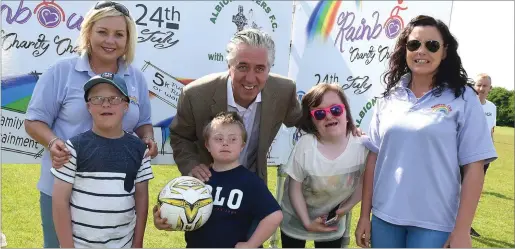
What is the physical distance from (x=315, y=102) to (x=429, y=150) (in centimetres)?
84

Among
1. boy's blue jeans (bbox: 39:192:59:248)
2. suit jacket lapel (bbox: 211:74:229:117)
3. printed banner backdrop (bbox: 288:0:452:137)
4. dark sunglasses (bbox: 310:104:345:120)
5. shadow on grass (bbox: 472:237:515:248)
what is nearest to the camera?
boy's blue jeans (bbox: 39:192:59:248)

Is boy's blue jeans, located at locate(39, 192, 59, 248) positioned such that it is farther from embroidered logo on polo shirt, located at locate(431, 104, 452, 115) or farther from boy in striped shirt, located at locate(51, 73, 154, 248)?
embroidered logo on polo shirt, located at locate(431, 104, 452, 115)

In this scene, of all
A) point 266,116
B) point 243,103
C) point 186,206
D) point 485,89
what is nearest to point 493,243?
point 485,89

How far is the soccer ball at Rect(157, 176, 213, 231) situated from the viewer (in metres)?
2.26

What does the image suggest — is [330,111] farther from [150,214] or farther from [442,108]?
[150,214]

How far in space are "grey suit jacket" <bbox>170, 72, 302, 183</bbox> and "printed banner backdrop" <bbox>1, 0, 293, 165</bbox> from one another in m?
1.47

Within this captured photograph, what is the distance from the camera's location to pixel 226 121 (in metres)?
2.46

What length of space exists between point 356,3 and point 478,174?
2804 mm

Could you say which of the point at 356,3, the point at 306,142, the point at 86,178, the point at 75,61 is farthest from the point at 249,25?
the point at 86,178

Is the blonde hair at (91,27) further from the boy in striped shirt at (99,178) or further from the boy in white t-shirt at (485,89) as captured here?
the boy in white t-shirt at (485,89)

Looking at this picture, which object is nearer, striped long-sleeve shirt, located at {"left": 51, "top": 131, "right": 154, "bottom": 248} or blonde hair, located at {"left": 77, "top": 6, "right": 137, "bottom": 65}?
striped long-sleeve shirt, located at {"left": 51, "top": 131, "right": 154, "bottom": 248}

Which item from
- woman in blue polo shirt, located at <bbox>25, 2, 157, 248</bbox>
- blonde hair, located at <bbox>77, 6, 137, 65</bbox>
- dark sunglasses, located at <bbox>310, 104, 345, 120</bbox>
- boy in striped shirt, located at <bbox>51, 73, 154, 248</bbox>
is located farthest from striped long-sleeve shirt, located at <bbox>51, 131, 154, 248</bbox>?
dark sunglasses, located at <bbox>310, 104, 345, 120</bbox>

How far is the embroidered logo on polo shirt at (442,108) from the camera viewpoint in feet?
7.37

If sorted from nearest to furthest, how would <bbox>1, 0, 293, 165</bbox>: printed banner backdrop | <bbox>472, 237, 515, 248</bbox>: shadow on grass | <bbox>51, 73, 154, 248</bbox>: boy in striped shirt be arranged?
<bbox>51, 73, 154, 248</bbox>: boy in striped shirt
<bbox>1, 0, 293, 165</bbox>: printed banner backdrop
<bbox>472, 237, 515, 248</bbox>: shadow on grass
